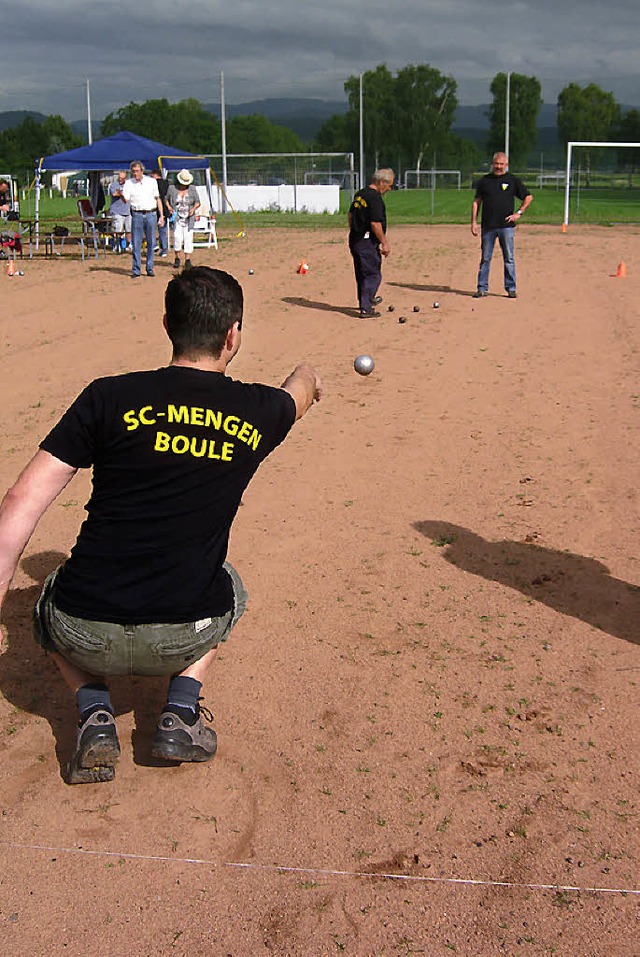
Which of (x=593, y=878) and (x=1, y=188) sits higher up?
(x=1, y=188)

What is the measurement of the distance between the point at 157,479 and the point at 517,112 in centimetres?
13462

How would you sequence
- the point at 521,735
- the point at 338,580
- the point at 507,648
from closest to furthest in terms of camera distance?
the point at 521,735, the point at 507,648, the point at 338,580

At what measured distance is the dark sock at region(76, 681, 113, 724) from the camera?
3774mm

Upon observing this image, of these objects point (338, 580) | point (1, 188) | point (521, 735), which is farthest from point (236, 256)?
point (521, 735)

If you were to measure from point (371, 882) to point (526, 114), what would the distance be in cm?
13750

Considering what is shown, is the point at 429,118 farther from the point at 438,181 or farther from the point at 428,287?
the point at 428,287

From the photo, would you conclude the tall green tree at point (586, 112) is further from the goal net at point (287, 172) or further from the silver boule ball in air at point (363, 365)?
the silver boule ball in air at point (363, 365)

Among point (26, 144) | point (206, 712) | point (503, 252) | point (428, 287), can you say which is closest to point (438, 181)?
point (26, 144)

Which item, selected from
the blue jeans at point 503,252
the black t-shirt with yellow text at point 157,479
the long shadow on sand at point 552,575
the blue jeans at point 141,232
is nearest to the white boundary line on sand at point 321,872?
the black t-shirt with yellow text at point 157,479

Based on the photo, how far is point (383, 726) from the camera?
166 inches

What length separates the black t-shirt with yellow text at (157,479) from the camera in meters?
3.44

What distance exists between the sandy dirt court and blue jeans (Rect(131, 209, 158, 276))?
10094 millimetres

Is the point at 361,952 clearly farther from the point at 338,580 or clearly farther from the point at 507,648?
the point at 338,580

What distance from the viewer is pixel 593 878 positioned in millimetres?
3318
